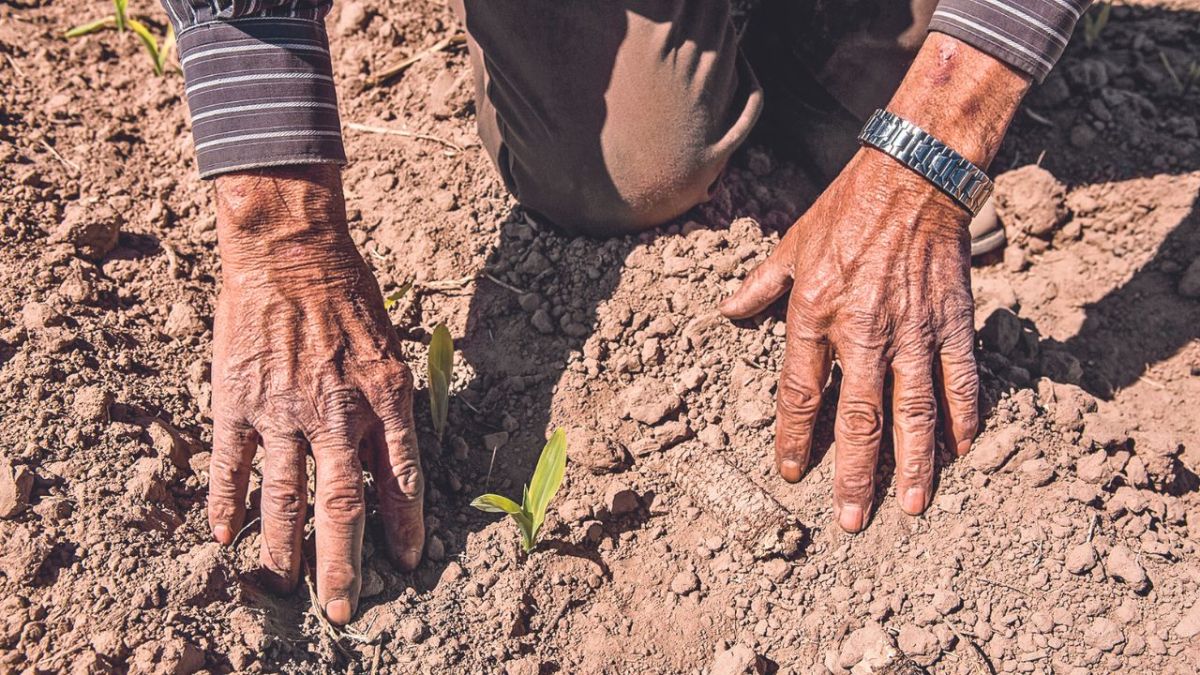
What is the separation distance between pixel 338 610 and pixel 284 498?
0.80 feet

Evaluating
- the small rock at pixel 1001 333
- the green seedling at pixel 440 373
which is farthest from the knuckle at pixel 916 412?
the green seedling at pixel 440 373

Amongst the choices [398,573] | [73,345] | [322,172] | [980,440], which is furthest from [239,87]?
[980,440]

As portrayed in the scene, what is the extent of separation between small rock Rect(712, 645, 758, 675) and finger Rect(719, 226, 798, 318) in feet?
2.42

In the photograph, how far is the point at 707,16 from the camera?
93.7 inches

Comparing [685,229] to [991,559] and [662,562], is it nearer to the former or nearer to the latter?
[662,562]

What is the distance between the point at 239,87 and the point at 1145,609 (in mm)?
2079

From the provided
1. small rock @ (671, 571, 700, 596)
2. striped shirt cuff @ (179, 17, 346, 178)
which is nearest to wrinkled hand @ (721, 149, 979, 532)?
small rock @ (671, 571, 700, 596)

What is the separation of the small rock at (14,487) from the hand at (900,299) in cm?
149

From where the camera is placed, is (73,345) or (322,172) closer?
(322,172)

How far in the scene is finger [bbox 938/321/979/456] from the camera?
1.94 m

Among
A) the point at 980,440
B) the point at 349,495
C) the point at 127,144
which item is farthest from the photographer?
the point at 127,144

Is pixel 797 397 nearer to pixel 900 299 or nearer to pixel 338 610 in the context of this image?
pixel 900 299

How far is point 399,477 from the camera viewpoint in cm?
186

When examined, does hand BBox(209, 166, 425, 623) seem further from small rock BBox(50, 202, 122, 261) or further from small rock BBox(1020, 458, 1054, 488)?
small rock BBox(1020, 458, 1054, 488)
